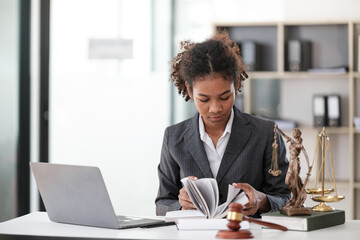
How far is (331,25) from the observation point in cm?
540

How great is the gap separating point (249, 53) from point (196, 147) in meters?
2.90

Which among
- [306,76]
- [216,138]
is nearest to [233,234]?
[216,138]

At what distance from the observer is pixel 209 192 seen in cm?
215

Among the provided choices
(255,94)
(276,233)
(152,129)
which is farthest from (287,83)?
(276,233)

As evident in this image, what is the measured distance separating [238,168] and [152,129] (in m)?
3.12

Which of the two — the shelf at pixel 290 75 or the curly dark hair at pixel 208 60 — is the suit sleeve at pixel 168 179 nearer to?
the curly dark hair at pixel 208 60

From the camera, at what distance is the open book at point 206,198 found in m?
2.14

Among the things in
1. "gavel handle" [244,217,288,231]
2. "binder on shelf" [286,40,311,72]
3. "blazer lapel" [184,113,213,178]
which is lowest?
"gavel handle" [244,217,288,231]

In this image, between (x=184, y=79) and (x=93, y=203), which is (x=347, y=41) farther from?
(x=93, y=203)

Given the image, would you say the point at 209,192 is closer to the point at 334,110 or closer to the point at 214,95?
the point at 214,95

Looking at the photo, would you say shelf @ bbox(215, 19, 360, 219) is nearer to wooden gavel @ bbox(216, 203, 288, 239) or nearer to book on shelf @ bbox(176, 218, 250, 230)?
book on shelf @ bbox(176, 218, 250, 230)

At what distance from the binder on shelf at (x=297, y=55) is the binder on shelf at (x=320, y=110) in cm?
27

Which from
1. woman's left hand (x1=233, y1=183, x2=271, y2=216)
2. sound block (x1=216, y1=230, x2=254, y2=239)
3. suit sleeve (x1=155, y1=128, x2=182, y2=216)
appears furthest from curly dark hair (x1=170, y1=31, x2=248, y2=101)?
sound block (x1=216, y1=230, x2=254, y2=239)

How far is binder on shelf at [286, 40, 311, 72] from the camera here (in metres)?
5.28
